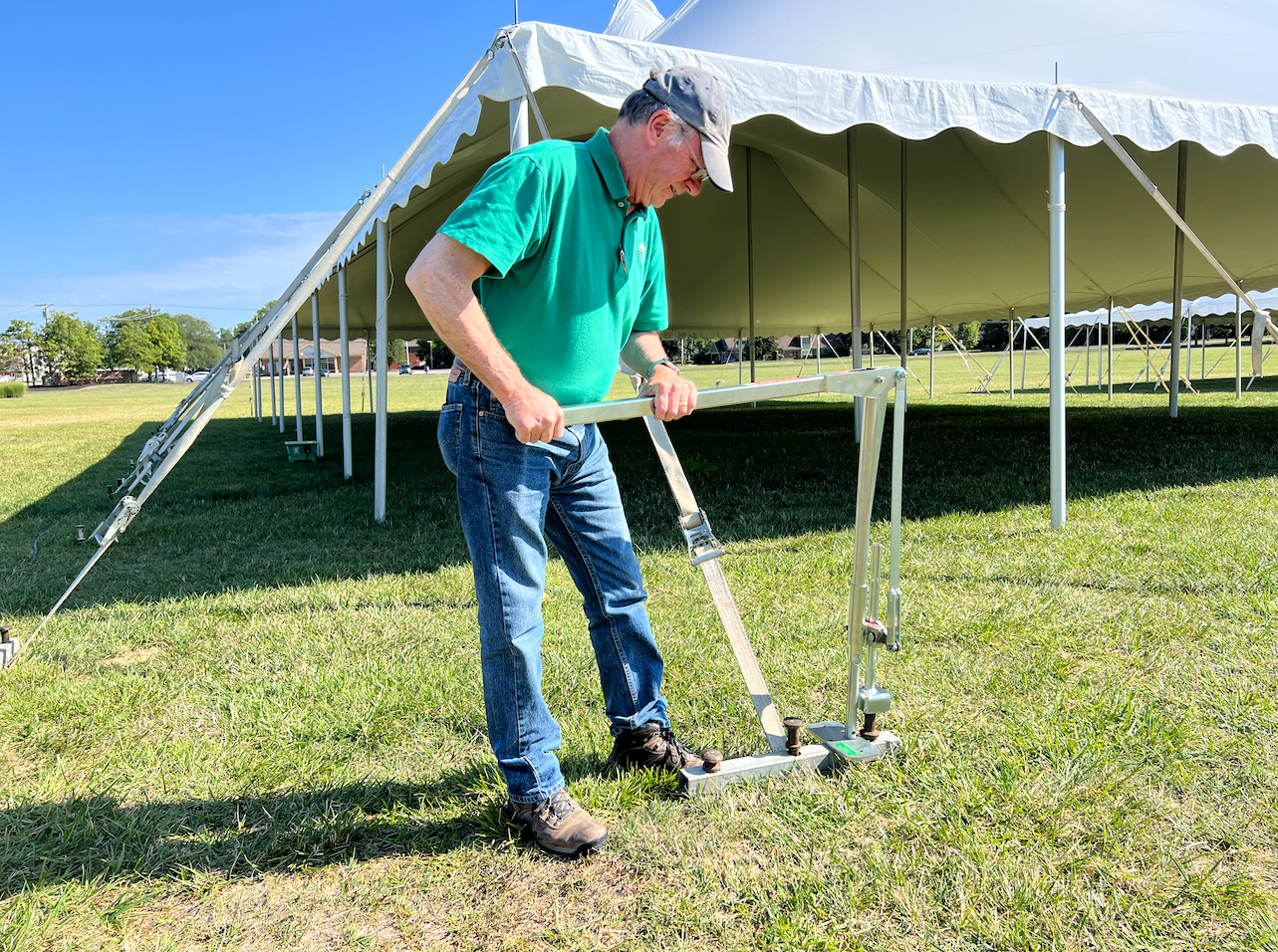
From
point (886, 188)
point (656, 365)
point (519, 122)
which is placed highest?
point (886, 188)

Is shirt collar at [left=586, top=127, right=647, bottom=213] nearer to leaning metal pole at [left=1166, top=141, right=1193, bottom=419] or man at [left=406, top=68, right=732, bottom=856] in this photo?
man at [left=406, top=68, right=732, bottom=856]

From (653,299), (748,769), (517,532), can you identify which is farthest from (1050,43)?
(517,532)

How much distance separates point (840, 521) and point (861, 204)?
685 centimetres

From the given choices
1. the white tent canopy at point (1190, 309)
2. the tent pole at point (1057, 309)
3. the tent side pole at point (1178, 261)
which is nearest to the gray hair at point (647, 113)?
the tent pole at point (1057, 309)

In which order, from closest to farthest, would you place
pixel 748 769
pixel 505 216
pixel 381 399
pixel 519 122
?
1. pixel 505 216
2. pixel 748 769
3. pixel 519 122
4. pixel 381 399

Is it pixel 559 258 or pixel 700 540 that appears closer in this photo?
pixel 559 258

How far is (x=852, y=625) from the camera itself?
7.26ft

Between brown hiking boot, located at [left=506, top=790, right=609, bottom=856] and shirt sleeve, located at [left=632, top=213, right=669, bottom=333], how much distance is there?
3.84 feet

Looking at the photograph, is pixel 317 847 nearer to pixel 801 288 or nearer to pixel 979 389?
pixel 801 288

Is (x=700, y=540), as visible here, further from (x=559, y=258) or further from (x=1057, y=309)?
(x=1057, y=309)

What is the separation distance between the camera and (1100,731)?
7.95ft

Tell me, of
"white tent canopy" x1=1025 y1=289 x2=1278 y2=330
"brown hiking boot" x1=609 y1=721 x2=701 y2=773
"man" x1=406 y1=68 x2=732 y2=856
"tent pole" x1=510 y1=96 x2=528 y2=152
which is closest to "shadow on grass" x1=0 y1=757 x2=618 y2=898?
"brown hiking boot" x1=609 y1=721 x2=701 y2=773

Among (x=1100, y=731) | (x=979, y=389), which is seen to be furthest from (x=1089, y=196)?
(x=979, y=389)

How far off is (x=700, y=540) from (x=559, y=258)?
78cm
